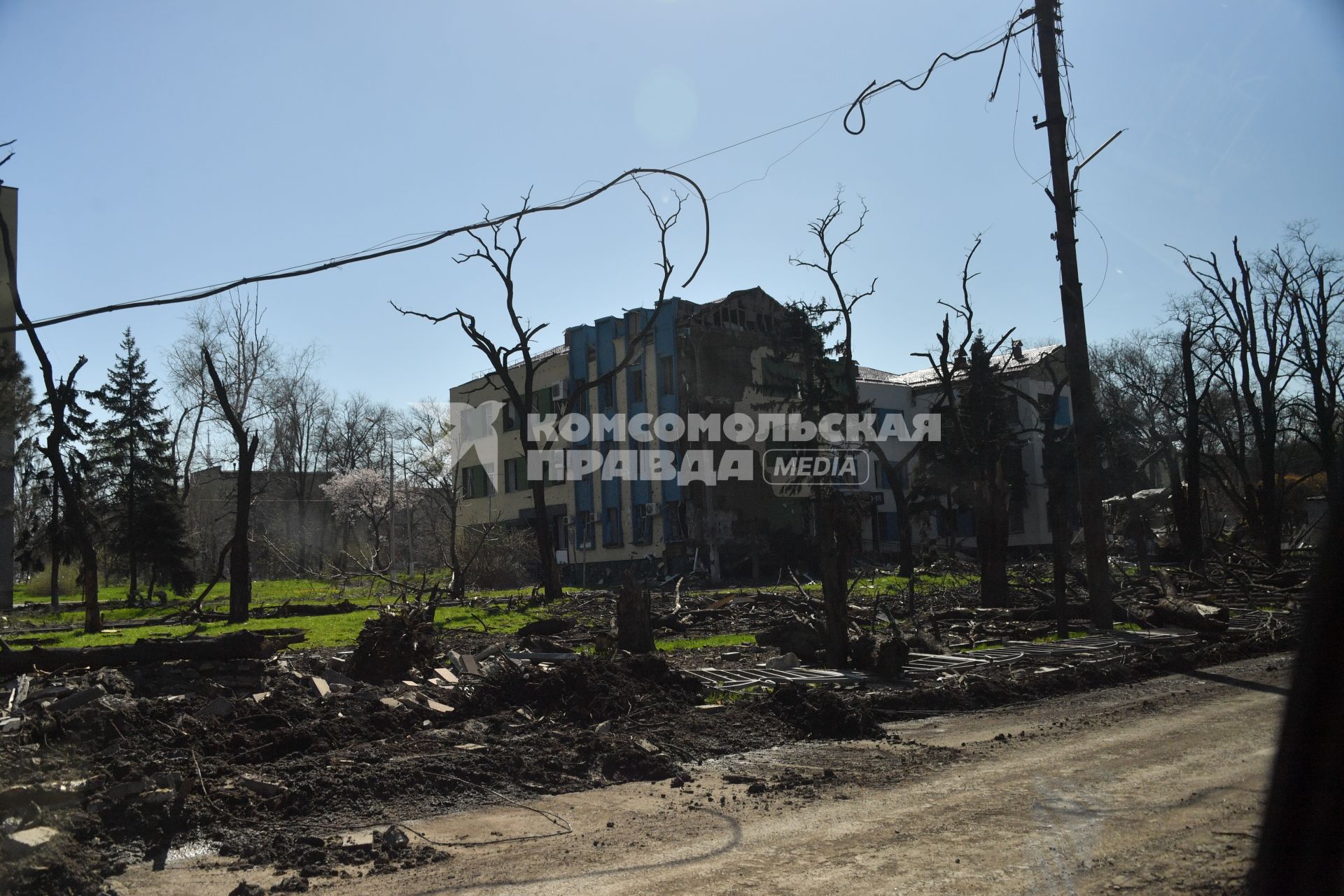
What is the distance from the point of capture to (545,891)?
487 centimetres

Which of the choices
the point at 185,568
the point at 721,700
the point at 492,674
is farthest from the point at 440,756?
the point at 185,568

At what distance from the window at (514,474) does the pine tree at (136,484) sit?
17.2 metres

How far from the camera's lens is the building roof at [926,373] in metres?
50.2

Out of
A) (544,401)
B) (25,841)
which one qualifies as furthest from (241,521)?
(544,401)

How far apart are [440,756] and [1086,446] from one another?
10.6 m

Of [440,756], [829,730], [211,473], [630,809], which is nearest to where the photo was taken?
[630,809]

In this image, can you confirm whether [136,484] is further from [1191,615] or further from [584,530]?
[1191,615]

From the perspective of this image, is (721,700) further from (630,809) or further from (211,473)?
(211,473)

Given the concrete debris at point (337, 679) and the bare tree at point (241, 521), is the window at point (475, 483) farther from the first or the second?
the concrete debris at point (337, 679)

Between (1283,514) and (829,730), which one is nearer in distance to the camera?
(829,730)

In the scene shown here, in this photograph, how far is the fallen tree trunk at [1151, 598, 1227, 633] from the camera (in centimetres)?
1534

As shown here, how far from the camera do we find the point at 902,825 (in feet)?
18.8

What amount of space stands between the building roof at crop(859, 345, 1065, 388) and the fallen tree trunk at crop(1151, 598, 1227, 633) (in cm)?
3277

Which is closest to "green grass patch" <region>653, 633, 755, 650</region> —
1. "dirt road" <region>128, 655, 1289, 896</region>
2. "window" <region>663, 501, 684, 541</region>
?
"dirt road" <region>128, 655, 1289, 896</region>
